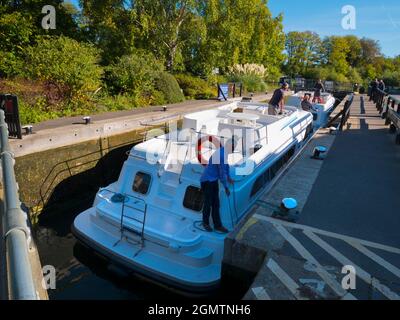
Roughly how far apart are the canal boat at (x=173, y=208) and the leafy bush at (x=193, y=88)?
13673 millimetres

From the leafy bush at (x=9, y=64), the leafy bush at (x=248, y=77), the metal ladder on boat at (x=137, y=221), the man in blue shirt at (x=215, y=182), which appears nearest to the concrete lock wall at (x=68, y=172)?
the metal ladder on boat at (x=137, y=221)

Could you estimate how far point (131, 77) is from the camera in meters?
15.9

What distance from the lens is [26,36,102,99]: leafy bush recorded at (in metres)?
12.0

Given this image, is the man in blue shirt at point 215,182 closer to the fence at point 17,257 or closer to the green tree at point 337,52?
the fence at point 17,257

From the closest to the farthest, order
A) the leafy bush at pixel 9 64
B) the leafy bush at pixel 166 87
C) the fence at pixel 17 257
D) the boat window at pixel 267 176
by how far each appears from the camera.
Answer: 1. the fence at pixel 17 257
2. the boat window at pixel 267 176
3. the leafy bush at pixel 9 64
4. the leafy bush at pixel 166 87

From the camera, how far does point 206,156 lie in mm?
7254

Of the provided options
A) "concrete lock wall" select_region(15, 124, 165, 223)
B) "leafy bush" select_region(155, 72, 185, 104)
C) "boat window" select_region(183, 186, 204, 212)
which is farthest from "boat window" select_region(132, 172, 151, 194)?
"leafy bush" select_region(155, 72, 185, 104)

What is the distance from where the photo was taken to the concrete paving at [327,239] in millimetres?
3869

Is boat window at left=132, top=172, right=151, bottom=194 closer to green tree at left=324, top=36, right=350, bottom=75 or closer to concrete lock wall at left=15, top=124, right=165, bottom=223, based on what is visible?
concrete lock wall at left=15, top=124, right=165, bottom=223

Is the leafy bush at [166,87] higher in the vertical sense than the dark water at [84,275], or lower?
higher

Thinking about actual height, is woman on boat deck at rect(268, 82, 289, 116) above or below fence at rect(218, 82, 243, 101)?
below

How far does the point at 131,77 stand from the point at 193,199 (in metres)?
11.4

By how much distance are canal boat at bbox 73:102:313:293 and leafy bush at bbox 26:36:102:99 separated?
628cm
